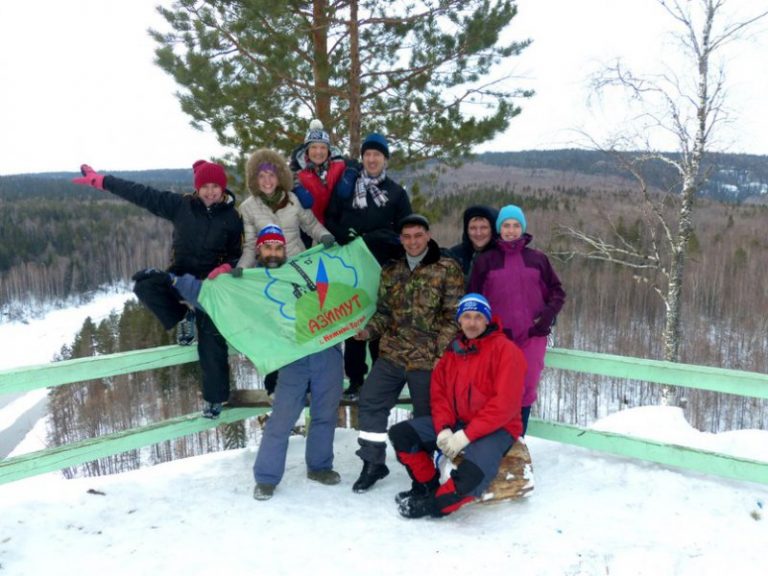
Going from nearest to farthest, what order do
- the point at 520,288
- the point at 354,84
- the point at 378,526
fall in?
the point at 378,526 < the point at 520,288 < the point at 354,84

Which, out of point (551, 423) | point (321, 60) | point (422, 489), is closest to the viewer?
point (422, 489)

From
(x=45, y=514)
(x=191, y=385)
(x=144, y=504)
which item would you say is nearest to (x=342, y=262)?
(x=144, y=504)

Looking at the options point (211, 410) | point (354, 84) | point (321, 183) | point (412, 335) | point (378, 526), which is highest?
point (354, 84)

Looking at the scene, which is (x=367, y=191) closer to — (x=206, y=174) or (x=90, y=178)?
(x=206, y=174)

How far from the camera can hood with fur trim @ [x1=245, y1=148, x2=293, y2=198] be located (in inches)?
169

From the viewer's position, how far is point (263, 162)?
4.29 m

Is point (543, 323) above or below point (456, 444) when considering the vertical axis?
above

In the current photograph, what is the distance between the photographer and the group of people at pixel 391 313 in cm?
377

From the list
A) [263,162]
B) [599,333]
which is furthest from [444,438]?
[599,333]

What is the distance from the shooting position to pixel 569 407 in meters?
28.4

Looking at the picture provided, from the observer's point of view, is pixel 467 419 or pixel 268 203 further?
pixel 268 203

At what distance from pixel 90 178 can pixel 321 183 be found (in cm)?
175

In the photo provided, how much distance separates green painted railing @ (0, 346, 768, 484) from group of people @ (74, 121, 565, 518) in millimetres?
293

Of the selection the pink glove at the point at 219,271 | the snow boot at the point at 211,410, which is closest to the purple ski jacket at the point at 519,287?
the pink glove at the point at 219,271
